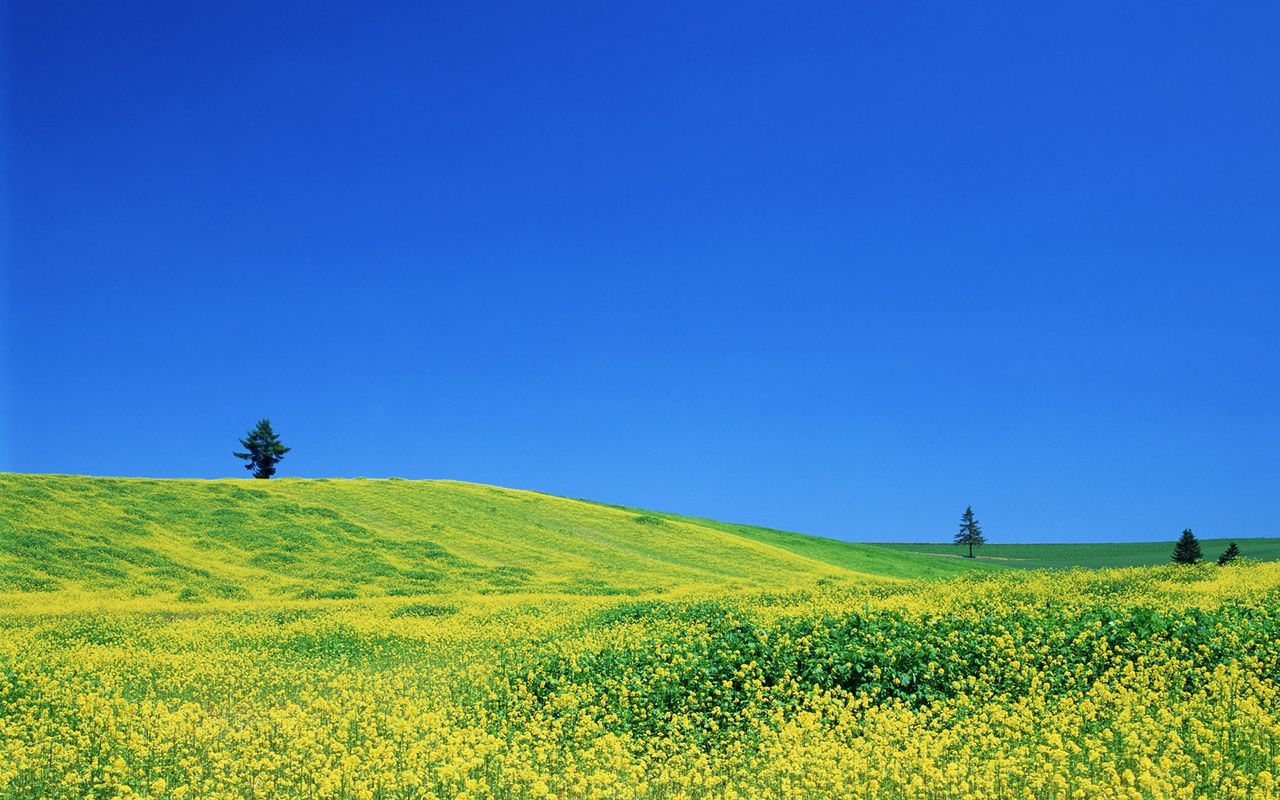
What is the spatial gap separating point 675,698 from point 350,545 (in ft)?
136

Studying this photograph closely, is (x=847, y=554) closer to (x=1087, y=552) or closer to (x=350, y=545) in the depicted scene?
(x=350, y=545)

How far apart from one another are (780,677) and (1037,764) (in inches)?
192

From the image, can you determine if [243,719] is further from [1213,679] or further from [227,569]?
[227,569]

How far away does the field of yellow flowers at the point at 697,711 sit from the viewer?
30.1ft

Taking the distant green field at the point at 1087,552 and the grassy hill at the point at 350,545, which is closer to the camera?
the grassy hill at the point at 350,545

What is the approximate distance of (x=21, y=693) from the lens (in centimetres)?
1341

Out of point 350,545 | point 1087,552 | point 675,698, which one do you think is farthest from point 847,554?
point 675,698

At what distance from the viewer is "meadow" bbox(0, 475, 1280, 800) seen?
9281 mm

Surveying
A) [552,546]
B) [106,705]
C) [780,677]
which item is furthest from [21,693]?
[552,546]

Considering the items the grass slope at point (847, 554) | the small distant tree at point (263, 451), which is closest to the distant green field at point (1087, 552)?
the grass slope at point (847, 554)

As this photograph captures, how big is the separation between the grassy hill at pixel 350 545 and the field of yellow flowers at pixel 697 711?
70.9ft

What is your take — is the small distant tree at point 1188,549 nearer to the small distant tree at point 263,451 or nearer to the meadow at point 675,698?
the meadow at point 675,698

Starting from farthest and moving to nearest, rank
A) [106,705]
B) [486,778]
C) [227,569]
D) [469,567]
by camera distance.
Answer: [469,567]
[227,569]
[106,705]
[486,778]

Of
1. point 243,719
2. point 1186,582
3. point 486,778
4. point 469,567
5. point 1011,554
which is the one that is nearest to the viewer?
point 486,778
